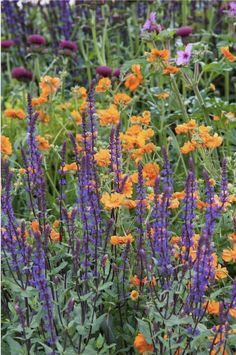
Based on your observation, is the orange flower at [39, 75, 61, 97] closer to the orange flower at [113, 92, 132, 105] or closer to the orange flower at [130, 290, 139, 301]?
the orange flower at [113, 92, 132, 105]

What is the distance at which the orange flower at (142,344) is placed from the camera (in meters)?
A: 2.06

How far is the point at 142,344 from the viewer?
2076 mm

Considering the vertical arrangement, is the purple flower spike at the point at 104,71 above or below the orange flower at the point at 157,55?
below

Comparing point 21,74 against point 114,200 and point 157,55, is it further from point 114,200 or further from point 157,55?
point 114,200

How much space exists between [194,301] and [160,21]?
3.22 meters

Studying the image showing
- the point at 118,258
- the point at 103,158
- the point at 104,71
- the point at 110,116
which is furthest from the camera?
the point at 104,71

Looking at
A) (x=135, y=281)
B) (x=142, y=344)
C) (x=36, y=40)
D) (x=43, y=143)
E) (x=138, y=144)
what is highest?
(x=36, y=40)

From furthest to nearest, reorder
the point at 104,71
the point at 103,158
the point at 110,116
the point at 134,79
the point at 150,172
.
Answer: the point at 104,71 < the point at 134,79 < the point at 110,116 < the point at 150,172 < the point at 103,158

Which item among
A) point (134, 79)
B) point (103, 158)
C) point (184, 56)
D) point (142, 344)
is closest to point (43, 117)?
point (134, 79)

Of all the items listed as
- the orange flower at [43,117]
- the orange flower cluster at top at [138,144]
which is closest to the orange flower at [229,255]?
the orange flower cluster at top at [138,144]

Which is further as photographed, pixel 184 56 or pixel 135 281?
pixel 184 56

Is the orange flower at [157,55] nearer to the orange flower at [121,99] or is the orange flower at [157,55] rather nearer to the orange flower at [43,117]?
the orange flower at [121,99]

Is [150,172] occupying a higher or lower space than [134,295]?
higher

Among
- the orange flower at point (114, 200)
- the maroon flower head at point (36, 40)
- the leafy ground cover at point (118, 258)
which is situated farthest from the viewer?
the maroon flower head at point (36, 40)
